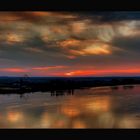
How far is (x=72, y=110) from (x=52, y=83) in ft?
1.05

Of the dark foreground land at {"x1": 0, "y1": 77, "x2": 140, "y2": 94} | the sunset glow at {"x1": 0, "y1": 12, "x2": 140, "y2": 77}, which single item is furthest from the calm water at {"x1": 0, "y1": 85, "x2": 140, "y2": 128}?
the sunset glow at {"x1": 0, "y1": 12, "x2": 140, "y2": 77}

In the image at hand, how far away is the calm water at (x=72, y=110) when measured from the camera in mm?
3633

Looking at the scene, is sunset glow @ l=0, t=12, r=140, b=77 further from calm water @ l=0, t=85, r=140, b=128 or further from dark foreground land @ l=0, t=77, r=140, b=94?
calm water @ l=0, t=85, r=140, b=128

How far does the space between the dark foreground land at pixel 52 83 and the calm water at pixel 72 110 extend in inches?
2.4

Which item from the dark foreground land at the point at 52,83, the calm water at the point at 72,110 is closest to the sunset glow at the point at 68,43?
the dark foreground land at the point at 52,83

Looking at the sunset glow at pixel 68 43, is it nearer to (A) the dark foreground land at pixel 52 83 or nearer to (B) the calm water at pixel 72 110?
(A) the dark foreground land at pixel 52 83

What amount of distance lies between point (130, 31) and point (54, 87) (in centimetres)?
85

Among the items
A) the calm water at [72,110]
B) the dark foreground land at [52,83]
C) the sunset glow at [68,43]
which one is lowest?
the calm water at [72,110]

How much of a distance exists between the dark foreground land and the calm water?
0.20 feet

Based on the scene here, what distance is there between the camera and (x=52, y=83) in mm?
3781

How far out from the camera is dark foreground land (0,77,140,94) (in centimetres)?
372

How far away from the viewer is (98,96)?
3.72 m
